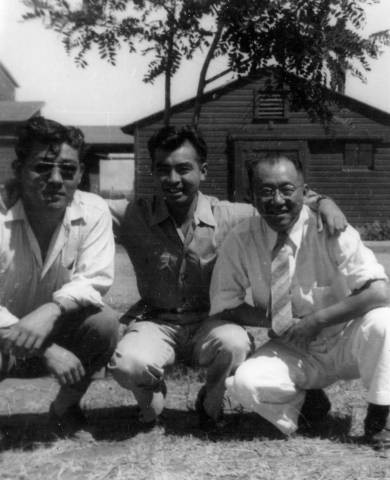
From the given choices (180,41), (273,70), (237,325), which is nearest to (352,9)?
(273,70)

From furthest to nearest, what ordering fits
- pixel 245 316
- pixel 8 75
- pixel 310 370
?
pixel 8 75, pixel 245 316, pixel 310 370

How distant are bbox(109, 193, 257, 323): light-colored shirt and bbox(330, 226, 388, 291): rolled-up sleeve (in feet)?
2.34

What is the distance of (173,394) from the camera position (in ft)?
13.5

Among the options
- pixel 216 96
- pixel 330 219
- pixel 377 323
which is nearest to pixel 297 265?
pixel 330 219

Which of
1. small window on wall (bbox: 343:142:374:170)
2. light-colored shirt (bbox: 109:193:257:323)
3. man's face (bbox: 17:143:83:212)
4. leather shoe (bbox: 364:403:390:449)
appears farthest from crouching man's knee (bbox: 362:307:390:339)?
small window on wall (bbox: 343:142:374:170)

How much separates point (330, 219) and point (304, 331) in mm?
537

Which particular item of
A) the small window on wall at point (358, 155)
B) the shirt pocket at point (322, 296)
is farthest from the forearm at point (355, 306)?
the small window on wall at point (358, 155)

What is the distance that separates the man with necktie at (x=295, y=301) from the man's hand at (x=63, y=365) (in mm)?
716

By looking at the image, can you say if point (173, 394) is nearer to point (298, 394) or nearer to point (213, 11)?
point (298, 394)

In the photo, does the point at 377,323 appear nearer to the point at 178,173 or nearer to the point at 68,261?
the point at 178,173

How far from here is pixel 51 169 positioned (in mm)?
3232

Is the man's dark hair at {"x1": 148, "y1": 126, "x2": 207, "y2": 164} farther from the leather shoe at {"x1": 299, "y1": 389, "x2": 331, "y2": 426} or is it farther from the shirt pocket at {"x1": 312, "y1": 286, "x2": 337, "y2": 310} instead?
the leather shoe at {"x1": 299, "y1": 389, "x2": 331, "y2": 426}

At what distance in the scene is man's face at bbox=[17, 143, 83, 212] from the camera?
3219mm

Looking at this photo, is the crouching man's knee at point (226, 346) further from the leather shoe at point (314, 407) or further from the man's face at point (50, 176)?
the man's face at point (50, 176)
